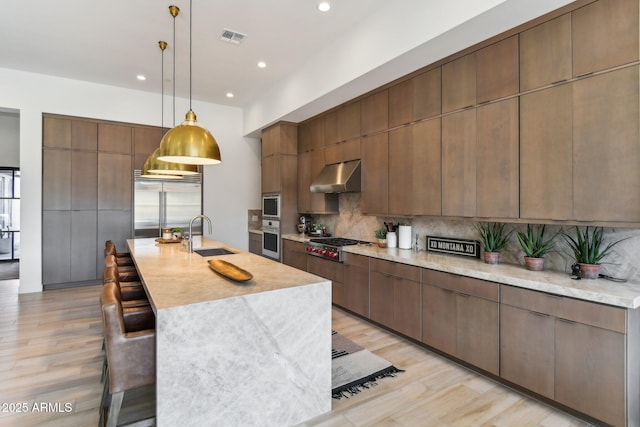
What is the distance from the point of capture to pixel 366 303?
3867 millimetres

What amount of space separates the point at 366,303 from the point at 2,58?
19.2ft

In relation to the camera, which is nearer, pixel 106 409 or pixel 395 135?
pixel 106 409

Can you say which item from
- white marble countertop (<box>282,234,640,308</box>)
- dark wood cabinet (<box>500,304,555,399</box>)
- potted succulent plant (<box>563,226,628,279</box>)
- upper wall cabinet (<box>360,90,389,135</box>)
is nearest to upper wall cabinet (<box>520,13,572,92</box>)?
potted succulent plant (<box>563,226,628,279</box>)

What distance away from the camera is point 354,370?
2803 millimetres

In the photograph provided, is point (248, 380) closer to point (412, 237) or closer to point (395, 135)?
point (412, 237)

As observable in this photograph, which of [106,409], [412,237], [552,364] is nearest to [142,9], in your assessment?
[106,409]

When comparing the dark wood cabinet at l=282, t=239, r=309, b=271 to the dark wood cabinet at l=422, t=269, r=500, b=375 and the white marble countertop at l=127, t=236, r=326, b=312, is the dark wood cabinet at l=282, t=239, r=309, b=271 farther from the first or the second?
the dark wood cabinet at l=422, t=269, r=500, b=375

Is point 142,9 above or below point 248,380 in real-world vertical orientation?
above

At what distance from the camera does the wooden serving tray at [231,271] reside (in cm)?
219

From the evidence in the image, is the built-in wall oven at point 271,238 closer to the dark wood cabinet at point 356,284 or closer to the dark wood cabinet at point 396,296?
the dark wood cabinet at point 356,284

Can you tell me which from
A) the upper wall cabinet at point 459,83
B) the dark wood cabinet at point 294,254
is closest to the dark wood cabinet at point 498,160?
the upper wall cabinet at point 459,83

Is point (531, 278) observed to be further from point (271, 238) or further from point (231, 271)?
point (271, 238)

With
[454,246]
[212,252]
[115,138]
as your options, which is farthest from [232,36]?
[454,246]

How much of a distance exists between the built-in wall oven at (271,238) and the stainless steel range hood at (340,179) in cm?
121
